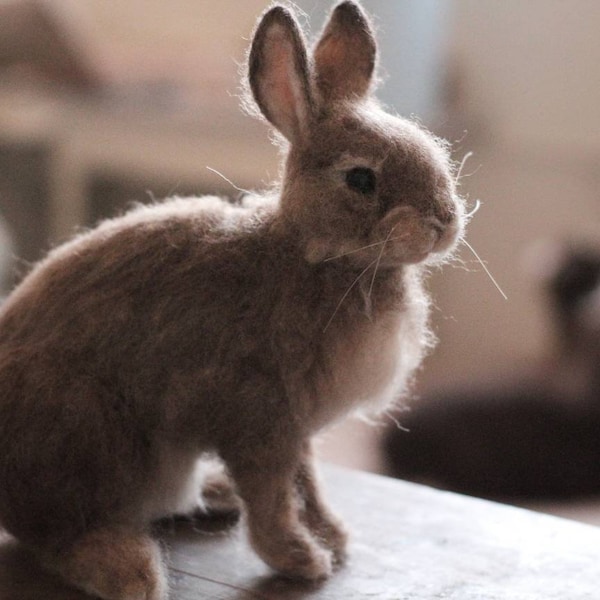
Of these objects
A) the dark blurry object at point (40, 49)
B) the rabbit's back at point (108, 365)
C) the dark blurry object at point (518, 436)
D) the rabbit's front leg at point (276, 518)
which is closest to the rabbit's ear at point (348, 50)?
the rabbit's back at point (108, 365)

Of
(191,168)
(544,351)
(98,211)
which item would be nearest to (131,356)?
(544,351)

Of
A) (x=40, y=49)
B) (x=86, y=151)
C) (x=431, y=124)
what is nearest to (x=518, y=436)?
(x=431, y=124)

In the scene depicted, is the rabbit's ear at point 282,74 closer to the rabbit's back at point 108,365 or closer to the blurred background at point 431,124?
the rabbit's back at point 108,365

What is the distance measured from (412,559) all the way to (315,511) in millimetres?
93

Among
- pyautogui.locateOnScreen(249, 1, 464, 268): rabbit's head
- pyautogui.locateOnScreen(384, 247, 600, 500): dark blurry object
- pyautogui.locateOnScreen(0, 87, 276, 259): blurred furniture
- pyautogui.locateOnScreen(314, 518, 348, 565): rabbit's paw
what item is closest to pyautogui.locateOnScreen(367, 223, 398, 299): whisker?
pyautogui.locateOnScreen(249, 1, 464, 268): rabbit's head

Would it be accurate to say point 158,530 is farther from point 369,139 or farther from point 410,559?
point 369,139

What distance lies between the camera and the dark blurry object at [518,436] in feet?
5.54

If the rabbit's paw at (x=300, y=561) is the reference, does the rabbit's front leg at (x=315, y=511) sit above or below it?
above

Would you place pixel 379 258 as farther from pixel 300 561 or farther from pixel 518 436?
pixel 518 436

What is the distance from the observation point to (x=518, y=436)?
172cm

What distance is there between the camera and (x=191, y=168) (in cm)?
268

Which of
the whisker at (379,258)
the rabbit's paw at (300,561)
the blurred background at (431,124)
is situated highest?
the blurred background at (431,124)

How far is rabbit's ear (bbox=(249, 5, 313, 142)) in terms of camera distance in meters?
0.70

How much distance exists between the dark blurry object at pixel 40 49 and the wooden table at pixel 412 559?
6.83 ft
